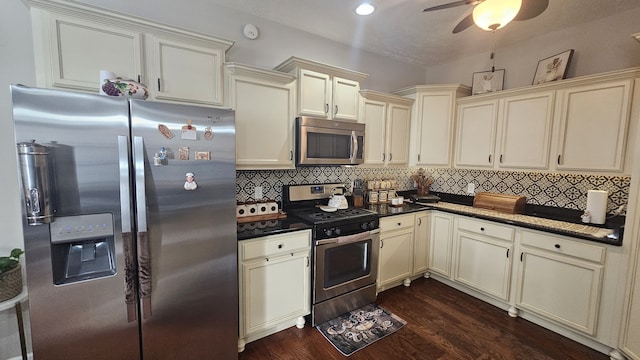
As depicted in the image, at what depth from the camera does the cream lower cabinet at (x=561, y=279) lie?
202 centimetres

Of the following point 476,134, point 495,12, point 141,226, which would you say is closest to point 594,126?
point 476,134

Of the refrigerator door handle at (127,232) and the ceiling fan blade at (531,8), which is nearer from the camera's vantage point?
the refrigerator door handle at (127,232)

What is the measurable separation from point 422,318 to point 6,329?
3149 mm

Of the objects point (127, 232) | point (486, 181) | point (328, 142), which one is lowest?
point (127, 232)

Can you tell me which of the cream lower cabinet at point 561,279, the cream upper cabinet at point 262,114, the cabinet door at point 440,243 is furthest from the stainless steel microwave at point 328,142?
the cream lower cabinet at point 561,279

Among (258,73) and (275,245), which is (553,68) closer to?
(258,73)

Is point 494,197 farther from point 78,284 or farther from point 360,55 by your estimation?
point 78,284

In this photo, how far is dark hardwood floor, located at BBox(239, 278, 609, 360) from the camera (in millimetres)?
1982

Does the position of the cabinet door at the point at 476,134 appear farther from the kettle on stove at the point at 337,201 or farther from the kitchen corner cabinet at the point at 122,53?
the kitchen corner cabinet at the point at 122,53

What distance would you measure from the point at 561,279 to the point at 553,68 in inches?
80.1

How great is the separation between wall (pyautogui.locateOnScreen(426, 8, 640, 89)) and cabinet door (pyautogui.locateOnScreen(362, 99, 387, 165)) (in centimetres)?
137

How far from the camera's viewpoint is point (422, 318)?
7.95 ft

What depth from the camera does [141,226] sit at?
140cm

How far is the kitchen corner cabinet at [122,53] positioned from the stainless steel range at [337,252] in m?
1.24
